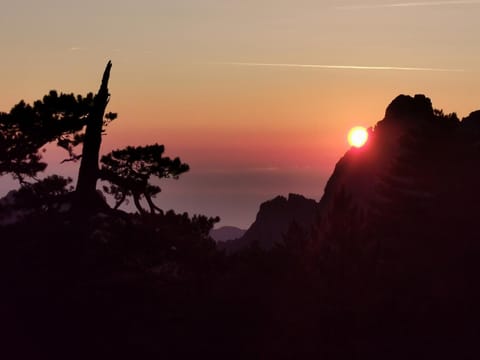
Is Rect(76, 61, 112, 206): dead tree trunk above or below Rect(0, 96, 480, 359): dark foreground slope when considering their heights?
above

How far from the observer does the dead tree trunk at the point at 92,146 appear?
38.3 m

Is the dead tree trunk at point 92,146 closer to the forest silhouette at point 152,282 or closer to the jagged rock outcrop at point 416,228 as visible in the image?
the forest silhouette at point 152,282

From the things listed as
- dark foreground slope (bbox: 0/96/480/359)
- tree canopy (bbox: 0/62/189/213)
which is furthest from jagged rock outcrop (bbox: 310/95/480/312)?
tree canopy (bbox: 0/62/189/213)

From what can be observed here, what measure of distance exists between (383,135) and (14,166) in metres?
148

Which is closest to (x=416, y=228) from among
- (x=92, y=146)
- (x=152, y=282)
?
(x=152, y=282)

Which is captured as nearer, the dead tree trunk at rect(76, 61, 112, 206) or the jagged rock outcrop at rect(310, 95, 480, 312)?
the dead tree trunk at rect(76, 61, 112, 206)

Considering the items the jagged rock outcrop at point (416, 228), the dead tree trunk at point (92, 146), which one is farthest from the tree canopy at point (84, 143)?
the jagged rock outcrop at point (416, 228)

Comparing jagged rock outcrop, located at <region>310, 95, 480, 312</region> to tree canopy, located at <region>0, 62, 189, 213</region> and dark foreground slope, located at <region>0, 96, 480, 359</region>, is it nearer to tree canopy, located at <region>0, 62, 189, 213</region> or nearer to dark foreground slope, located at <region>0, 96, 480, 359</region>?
dark foreground slope, located at <region>0, 96, 480, 359</region>

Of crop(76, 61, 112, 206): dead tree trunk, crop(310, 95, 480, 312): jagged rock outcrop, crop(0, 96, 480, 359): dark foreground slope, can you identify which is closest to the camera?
crop(0, 96, 480, 359): dark foreground slope

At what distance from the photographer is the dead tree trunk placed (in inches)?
1507

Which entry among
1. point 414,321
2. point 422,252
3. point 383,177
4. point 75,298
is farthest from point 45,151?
point 383,177

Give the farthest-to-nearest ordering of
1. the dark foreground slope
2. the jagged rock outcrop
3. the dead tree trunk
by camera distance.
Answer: the jagged rock outcrop
the dead tree trunk
the dark foreground slope

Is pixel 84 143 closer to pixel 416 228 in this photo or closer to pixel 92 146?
pixel 92 146

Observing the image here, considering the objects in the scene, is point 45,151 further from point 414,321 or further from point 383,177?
point 383,177
